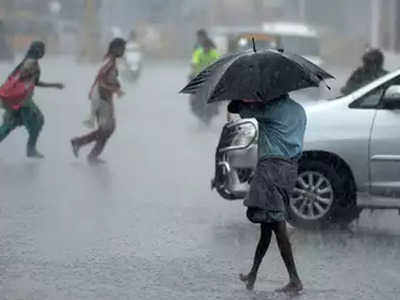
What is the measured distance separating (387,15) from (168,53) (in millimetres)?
23444

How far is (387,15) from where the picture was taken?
129ft

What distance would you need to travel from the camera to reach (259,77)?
719 cm

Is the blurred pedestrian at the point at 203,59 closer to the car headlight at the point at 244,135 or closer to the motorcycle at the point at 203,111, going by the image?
the motorcycle at the point at 203,111

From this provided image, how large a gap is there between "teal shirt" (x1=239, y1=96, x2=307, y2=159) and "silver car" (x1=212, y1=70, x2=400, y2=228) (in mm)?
2452

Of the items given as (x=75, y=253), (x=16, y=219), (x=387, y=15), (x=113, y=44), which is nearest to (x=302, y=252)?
(x=75, y=253)

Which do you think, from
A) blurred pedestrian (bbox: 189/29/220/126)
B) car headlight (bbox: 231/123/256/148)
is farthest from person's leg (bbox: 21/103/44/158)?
car headlight (bbox: 231/123/256/148)

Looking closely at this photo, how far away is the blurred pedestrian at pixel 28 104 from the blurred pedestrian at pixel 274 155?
7.33 meters

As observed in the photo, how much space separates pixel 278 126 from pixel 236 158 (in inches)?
108

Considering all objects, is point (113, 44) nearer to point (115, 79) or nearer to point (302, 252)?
point (115, 79)

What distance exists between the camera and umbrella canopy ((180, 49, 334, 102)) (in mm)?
7164

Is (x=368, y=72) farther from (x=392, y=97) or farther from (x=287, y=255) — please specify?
(x=287, y=255)

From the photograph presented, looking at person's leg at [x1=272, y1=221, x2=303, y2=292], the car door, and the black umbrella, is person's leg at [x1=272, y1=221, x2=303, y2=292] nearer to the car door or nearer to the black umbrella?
the black umbrella

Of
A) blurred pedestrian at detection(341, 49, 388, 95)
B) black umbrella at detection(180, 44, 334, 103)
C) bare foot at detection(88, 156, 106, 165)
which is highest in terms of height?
black umbrella at detection(180, 44, 334, 103)

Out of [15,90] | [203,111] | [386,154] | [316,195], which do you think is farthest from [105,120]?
[203,111]
